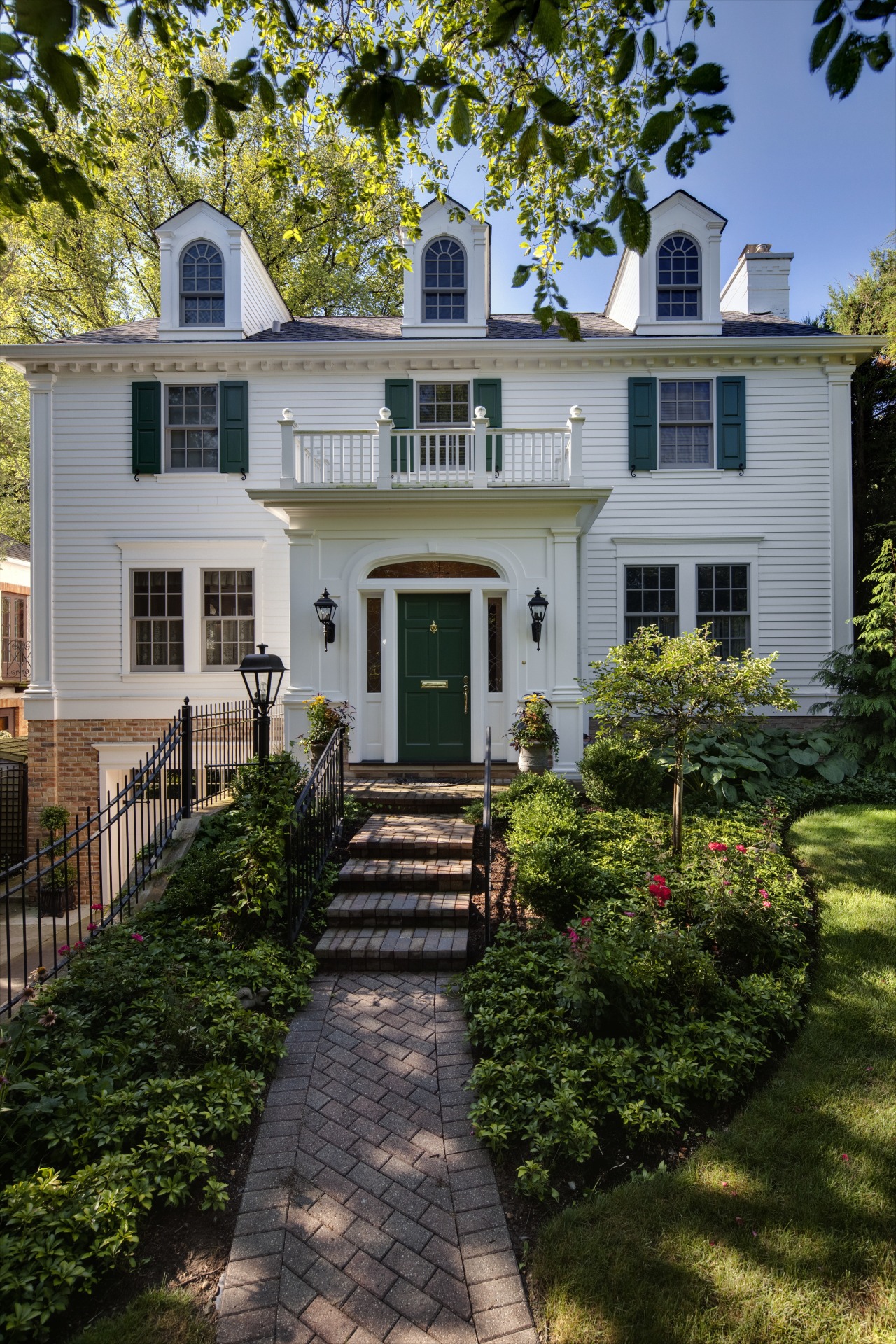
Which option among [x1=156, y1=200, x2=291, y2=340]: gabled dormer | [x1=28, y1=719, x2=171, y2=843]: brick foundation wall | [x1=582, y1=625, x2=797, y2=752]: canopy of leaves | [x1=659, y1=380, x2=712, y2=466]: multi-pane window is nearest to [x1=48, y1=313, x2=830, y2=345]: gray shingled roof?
[x1=156, y1=200, x2=291, y2=340]: gabled dormer

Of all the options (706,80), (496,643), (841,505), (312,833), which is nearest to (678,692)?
(312,833)

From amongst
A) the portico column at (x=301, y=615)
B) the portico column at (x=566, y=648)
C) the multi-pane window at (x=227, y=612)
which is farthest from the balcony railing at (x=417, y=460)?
the multi-pane window at (x=227, y=612)

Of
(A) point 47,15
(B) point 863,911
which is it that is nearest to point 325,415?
(A) point 47,15

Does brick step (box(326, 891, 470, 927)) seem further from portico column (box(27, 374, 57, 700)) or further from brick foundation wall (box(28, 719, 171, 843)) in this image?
portico column (box(27, 374, 57, 700))

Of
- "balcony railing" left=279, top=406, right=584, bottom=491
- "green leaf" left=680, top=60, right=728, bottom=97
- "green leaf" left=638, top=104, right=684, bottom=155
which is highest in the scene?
"balcony railing" left=279, top=406, right=584, bottom=491

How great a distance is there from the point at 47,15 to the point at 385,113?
1172 mm

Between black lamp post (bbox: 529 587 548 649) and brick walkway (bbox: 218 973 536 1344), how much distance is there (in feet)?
18.7

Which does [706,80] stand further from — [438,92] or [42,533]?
[42,533]

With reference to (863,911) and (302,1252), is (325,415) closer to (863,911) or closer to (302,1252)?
(863,911)

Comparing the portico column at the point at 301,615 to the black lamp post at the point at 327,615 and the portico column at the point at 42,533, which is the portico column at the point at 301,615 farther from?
the portico column at the point at 42,533

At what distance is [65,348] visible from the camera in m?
10.6

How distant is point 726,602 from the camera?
11.0 metres

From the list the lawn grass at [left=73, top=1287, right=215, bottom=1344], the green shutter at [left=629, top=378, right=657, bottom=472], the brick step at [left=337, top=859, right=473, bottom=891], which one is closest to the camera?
the lawn grass at [left=73, top=1287, right=215, bottom=1344]

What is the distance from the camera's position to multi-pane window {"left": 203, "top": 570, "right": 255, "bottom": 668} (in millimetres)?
11164
